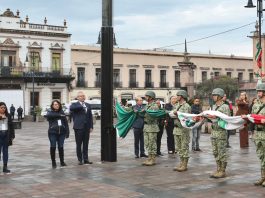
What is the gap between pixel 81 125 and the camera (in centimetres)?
1170

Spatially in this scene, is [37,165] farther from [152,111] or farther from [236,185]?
[236,185]

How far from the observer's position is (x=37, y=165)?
458 inches

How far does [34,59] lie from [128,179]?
130ft

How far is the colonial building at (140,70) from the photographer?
173 ft

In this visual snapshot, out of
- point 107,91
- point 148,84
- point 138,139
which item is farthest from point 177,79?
point 107,91

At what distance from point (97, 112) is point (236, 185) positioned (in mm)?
33560

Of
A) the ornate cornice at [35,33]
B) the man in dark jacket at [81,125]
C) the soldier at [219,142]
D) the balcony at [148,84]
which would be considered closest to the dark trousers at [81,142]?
the man in dark jacket at [81,125]

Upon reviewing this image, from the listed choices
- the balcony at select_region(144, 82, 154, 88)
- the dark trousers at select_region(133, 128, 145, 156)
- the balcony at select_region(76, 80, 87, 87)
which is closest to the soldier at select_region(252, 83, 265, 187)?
the dark trousers at select_region(133, 128, 145, 156)

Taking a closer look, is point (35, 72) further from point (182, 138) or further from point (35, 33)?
point (182, 138)

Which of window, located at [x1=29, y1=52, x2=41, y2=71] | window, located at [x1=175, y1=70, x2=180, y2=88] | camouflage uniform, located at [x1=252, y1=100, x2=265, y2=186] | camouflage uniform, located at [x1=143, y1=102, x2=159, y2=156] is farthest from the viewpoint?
window, located at [x1=175, y1=70, x2=180, y2=88]

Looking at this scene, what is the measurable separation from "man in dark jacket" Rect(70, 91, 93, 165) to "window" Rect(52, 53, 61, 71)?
3736cm

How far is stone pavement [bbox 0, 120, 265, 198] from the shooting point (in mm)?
8281

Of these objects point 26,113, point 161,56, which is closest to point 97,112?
point 26,113

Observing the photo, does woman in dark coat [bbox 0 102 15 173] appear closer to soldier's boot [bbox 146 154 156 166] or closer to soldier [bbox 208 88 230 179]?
soldier's boot [bbox 146 154 156 166]
